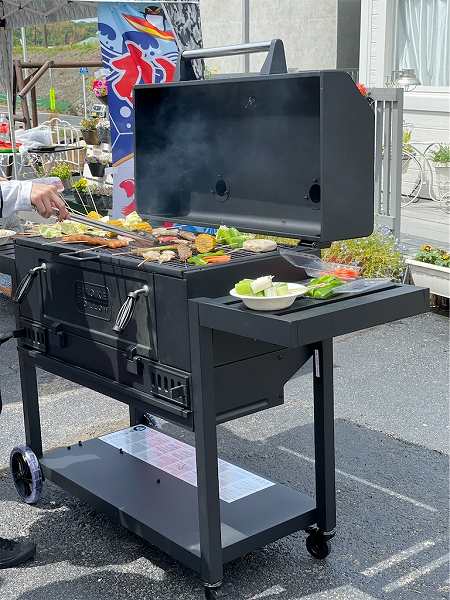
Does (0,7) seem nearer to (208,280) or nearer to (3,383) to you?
(3,383)

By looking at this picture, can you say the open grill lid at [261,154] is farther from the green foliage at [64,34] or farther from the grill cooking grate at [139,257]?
the green foliage at [64,34]

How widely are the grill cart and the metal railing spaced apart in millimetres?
3359

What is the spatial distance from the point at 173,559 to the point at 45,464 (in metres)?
0.72

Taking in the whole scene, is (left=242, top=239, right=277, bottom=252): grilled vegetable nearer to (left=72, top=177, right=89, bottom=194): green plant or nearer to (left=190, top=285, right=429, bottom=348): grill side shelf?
(left=190, top=285, right=429, bottom=348): grill side shelf

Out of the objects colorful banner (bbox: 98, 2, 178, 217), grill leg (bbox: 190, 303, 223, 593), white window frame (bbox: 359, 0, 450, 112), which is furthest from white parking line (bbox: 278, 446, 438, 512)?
white window frame (bbox: 359, 0, 450, 112)

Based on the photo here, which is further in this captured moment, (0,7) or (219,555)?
(0,7)

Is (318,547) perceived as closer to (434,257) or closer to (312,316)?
(312,316)

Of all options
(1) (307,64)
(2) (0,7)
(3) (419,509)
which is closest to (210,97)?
(3) (419,509)

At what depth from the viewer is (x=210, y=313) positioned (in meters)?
2.27

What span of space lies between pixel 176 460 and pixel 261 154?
1291 mm

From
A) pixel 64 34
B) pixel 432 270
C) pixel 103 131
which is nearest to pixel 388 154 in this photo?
pixel 432 270

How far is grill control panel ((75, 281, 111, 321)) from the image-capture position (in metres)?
2.69

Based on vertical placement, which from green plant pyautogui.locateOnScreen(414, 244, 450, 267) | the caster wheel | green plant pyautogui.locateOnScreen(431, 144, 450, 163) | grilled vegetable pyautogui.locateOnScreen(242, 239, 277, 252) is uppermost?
grilled vegetable pyautogui.locateOnScreen(242, 239, 277, 252)

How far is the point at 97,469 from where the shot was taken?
3.24 meters
